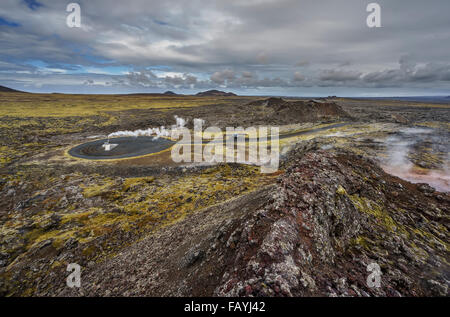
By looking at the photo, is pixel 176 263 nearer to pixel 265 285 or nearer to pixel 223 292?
pixel 223 292

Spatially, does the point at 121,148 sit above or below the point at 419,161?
above

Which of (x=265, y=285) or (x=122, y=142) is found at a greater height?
(x=122, y=142)

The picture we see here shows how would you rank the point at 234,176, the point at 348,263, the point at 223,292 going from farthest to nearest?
1. the point at 234,176
2. the point at 348,263
3. the point at 223,292

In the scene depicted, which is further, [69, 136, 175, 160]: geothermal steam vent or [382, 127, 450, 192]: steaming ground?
[69, 136, 175, 160]: geothermal steam vent

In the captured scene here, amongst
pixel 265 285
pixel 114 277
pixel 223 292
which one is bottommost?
pixel 114 277

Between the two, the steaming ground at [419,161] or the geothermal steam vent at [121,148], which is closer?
the steaming ground at [419,161]

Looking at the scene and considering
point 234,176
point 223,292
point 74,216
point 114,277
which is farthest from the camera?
point 234,176

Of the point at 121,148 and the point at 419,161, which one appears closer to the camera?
the point at 419,161
